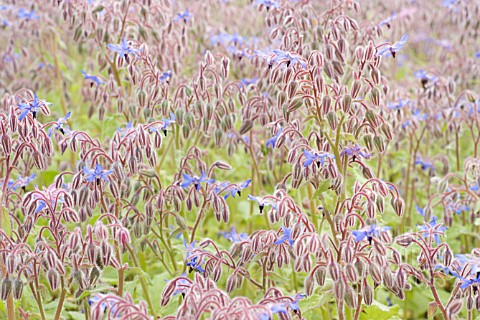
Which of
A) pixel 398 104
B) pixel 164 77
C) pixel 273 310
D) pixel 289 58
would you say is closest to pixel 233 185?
pixel 289 58

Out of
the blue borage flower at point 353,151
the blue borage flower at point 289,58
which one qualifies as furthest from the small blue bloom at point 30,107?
the blue borage flower at point 353,151

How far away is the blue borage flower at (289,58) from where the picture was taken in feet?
8.51

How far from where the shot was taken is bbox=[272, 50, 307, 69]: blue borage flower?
102 inches

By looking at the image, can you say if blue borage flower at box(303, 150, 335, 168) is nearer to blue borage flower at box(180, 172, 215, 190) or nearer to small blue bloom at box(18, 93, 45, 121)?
blue borage flower at box(180, 172, 215, 190)

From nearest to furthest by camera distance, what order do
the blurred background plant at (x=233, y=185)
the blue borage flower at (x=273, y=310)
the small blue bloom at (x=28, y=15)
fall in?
the blue borage flower at (x=273, y=310)
the blurred background plant at (x=233, y=185)
the small blue bloom at (x=28, y=15)

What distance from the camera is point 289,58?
2.62 meters

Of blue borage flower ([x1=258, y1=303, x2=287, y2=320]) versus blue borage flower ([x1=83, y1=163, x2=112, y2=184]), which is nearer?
blue borage flower ([x1=258, y1=303, x2=287, y2=320])

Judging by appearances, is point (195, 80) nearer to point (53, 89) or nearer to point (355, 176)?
point (355, 176)

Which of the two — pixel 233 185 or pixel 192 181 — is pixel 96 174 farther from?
pixel 233 185

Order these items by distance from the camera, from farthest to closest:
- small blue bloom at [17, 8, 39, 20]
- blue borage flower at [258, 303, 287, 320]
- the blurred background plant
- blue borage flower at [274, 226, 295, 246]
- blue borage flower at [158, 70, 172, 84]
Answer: small blue bloom at [17, 8, 39, 20] → blue borage flower at [158, 70, 172, 84] → blue borage flower at [274, 226, 295, 246] → the blurred background plant → blue borage flower at [258, 303, 287, 320]

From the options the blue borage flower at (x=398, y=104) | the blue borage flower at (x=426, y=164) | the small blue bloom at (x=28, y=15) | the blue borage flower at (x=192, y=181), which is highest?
the small blue bloom at (x=28, y=15)

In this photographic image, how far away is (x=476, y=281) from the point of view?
2.36 metres

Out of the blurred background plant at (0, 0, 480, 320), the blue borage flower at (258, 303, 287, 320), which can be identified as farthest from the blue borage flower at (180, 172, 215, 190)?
the blue borage flower at (258, 303, 287, 320)

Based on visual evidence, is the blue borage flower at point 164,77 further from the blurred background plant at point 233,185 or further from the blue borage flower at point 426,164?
the blue borage flower at point 426,164
